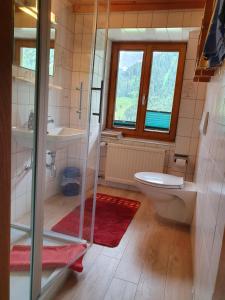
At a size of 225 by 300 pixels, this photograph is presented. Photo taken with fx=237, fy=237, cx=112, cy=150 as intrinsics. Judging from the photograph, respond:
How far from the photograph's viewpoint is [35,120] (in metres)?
1.12

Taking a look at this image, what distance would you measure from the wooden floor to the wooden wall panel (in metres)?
1.07

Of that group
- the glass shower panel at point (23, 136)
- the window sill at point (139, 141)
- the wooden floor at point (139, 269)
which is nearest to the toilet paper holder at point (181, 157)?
the window sill at point (139, 141)

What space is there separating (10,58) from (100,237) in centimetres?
186

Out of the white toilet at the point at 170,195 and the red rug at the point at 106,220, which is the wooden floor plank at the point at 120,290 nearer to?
the red rug at the point at 106,220

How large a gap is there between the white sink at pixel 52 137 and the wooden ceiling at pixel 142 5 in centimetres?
117

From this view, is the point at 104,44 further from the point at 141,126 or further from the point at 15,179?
the point at 141,126

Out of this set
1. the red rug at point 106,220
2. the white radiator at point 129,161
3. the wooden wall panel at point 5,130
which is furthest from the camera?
the white radiator at point 129,161

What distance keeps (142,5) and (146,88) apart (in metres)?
0.96

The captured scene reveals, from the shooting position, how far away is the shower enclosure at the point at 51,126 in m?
1.15

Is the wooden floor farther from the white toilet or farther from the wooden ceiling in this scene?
the wooden ceiling

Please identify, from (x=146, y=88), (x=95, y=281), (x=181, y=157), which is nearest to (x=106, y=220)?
(x=95, y=281)

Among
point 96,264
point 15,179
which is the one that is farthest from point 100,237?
point 15,179

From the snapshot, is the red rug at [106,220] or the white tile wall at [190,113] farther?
the white tile wall at [190,113]

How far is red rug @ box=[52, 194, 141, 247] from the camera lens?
2027mm
